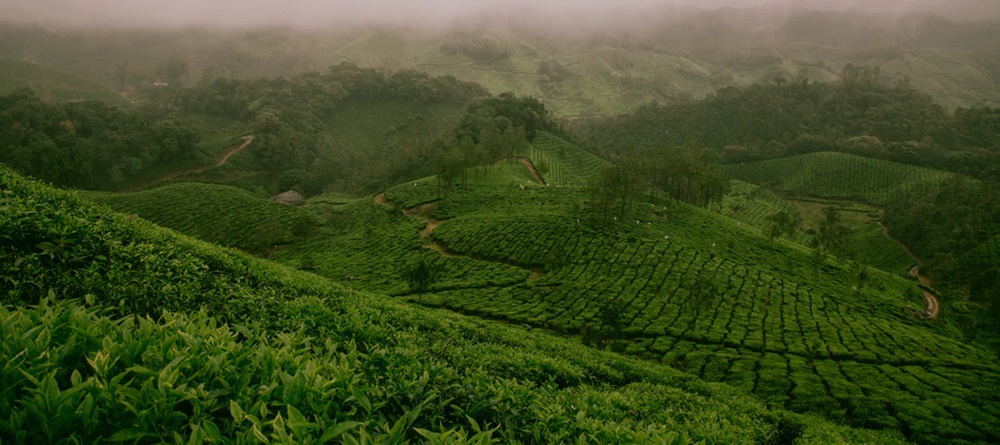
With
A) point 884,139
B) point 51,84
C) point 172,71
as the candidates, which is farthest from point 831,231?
point 172,71

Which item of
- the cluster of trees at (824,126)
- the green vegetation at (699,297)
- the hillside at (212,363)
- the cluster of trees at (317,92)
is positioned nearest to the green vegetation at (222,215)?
the green vegetation at (699,297)

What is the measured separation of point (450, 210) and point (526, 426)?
5618 centimetres

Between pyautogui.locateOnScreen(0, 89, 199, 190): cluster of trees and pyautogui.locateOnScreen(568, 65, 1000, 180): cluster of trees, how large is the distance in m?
102

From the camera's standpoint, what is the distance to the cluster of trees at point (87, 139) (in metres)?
72.0

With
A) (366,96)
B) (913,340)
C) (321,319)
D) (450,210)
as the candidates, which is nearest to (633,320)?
(913,340)

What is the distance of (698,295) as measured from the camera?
31344 mm

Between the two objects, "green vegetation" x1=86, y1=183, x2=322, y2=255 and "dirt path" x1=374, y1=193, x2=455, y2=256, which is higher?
"dirt path" x1=374, y1=193, x2=455, y2=256

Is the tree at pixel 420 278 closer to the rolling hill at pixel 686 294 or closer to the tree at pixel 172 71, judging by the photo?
the rolling hill at pixel 686 294

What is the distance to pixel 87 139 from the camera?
79.9 metres

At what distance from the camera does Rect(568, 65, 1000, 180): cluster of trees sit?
382 feet

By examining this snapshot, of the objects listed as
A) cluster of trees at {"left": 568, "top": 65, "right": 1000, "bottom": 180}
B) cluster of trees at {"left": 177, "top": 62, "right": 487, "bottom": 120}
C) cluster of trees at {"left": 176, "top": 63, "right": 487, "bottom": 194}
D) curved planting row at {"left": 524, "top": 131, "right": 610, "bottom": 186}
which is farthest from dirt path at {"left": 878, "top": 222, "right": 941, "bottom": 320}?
cluster of trees at {"left": 177, "top": 62, "right": 487, "bottom": 120}

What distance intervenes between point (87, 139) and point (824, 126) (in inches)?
7373

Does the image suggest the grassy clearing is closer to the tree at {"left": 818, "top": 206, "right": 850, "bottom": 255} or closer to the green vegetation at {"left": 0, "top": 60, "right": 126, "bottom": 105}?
the tree at {"left": 818, "top": 206, "right": 850, "bottom": 255}

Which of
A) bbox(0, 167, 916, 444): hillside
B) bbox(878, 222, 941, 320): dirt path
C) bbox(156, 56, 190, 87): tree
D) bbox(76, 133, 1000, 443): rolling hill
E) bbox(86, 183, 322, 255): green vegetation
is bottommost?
bbox(878, 222, 941, 320): dirt path
